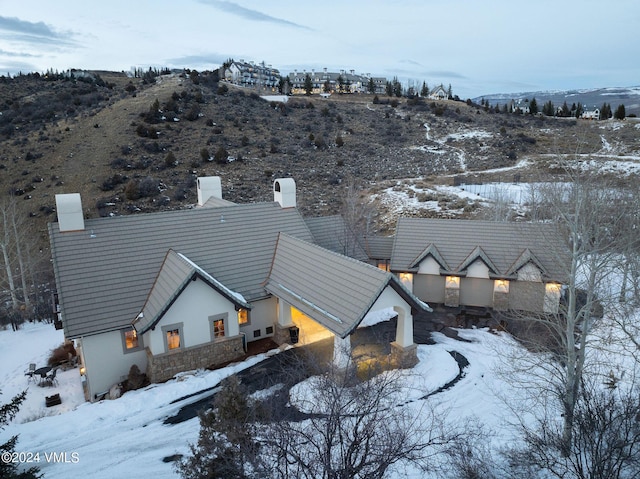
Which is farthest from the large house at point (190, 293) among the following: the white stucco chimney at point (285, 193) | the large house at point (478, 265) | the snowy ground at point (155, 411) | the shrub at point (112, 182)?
the shrub at point (112, 182)

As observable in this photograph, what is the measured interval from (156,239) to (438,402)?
15.7m

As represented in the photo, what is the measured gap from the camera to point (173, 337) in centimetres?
1866

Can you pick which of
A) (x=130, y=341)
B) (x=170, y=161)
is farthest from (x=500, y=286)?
(x=170, y=161)

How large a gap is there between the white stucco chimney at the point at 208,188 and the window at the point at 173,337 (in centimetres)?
1409

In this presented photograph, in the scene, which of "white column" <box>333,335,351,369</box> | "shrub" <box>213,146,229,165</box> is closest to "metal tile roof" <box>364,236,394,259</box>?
"white column" <box>333,335,351,369</box>

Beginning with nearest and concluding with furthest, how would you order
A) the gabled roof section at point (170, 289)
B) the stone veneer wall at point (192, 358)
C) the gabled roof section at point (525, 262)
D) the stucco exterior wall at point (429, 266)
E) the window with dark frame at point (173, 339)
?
the gabled roof section at point (170, 289) < the stone veneer wall at point (192, 358) < the window with dark frame at point (173, 339) < the gabled roof section at point (525, 262) < the stucco exterior wall at point (429, 266)

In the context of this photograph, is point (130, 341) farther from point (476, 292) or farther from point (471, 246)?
point (471, 246)

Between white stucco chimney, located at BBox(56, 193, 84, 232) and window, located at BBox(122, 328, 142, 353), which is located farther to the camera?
white stucco chimney, located at BBox(56, 193, 84, 232)

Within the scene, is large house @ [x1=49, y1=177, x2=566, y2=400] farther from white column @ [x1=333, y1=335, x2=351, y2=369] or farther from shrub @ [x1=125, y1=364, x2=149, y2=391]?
shrub @ [x1=125, y1=364, x2=149, y2=391]

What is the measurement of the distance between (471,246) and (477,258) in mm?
1155

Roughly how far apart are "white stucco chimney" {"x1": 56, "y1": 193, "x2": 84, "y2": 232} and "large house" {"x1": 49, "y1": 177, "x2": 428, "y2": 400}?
0.04 meters

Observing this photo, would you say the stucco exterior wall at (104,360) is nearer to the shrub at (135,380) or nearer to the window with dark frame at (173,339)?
the shrub at (135,380)

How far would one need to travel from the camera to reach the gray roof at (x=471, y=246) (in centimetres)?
2442

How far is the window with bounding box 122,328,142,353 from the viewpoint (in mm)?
18609
